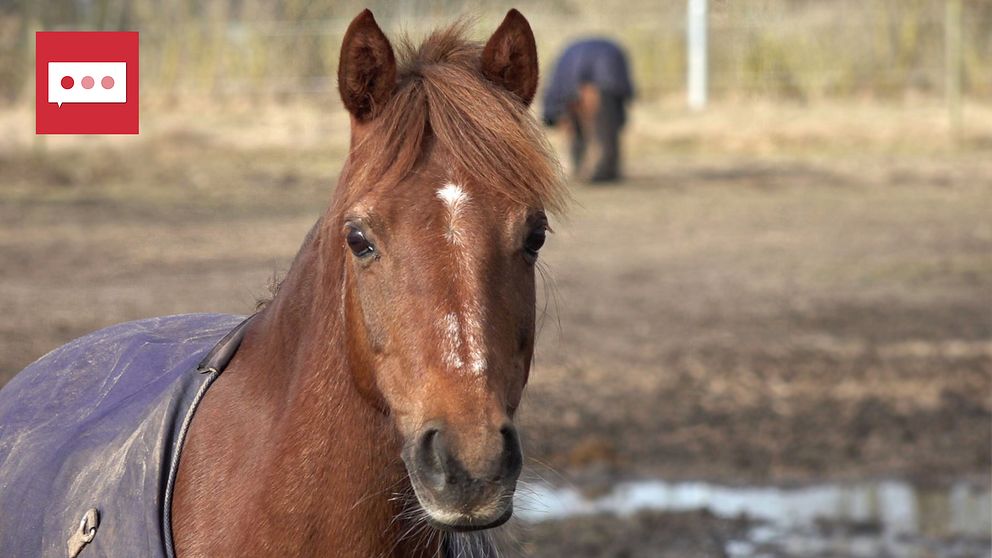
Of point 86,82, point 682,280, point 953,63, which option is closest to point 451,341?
point 86,82

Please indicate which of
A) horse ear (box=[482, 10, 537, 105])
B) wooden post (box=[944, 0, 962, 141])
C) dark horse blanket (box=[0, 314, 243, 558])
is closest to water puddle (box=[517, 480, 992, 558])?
dark horse blanket (box=[0, 314, 243, 558])

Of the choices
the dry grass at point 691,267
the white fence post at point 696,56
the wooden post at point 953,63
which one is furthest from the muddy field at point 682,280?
the white fence post at point 696,56

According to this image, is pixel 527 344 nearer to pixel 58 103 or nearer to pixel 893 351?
pixel 58 103

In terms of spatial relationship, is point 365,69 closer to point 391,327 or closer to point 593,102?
point 391,327

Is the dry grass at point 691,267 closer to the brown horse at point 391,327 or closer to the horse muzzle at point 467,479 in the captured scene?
the brown horse at point 391,327

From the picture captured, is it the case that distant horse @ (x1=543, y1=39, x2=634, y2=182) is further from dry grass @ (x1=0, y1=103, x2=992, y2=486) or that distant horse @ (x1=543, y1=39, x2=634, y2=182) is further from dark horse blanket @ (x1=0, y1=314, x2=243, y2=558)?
dark horse blanket @ (x1=0, y1=314, x2=243, y2=558)

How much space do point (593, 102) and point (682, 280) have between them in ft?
17.1

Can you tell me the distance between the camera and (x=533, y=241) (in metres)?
2.37

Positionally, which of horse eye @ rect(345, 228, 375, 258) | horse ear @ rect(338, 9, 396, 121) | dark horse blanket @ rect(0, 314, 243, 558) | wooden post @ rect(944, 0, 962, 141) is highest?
wooden post @ rect(944, 0, 962, 141)

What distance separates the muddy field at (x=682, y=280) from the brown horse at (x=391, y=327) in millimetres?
223

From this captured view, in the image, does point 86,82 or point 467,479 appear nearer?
point 467,479

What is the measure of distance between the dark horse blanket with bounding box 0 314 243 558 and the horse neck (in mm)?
222

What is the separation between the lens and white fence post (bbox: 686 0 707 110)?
64.9 feet

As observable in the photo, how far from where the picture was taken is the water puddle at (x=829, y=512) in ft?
17.9
